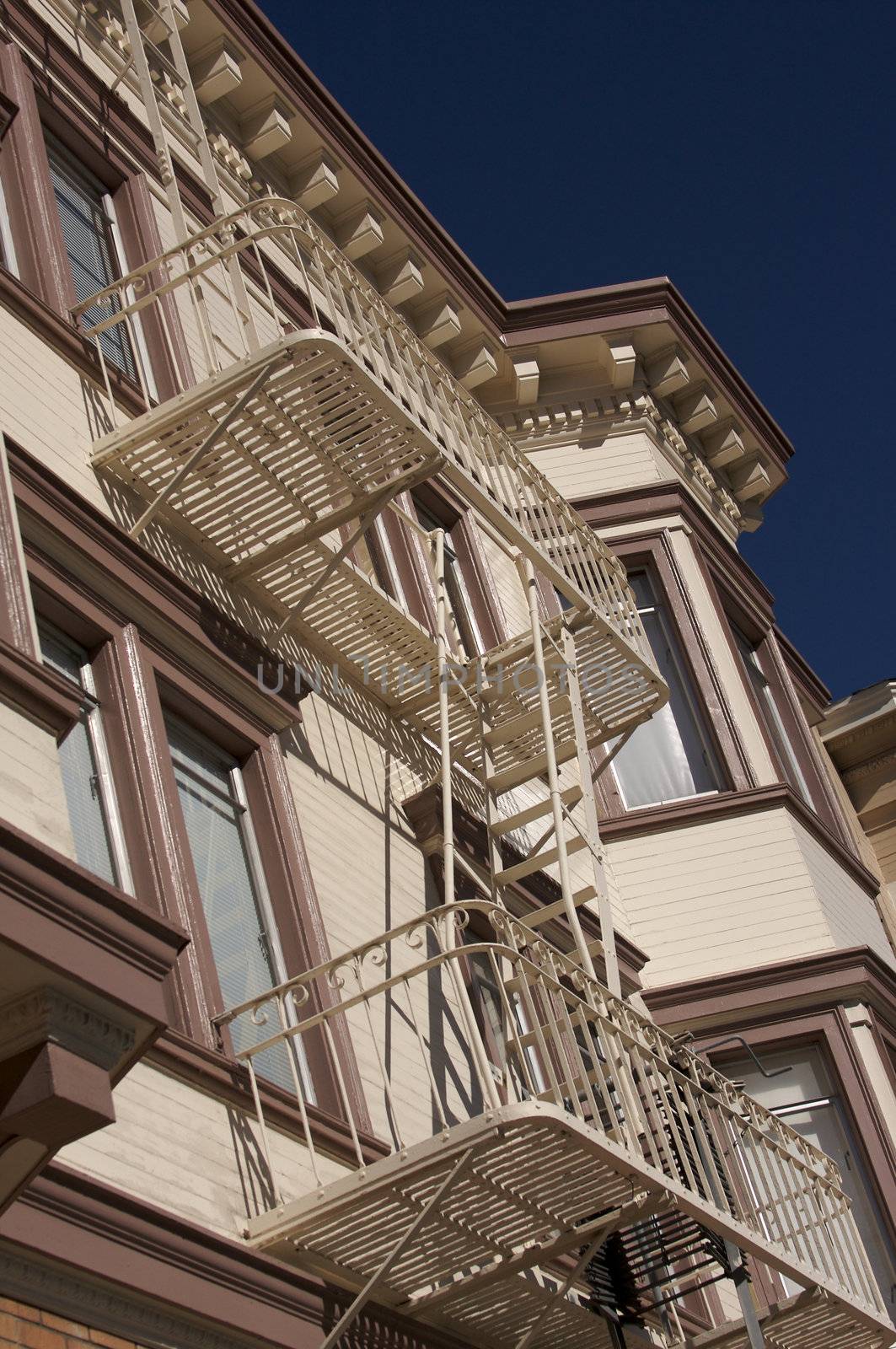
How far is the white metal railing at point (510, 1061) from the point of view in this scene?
8.77 meters

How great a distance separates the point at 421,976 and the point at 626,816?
4.76m

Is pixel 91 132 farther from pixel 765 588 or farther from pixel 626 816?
pixel 765 588

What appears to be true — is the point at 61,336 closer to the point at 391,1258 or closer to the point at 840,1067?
the point at 391,1258

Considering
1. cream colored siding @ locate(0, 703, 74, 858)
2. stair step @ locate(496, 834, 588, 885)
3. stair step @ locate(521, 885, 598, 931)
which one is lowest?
cream colored siding @ locate(0, 703, 74, 858)

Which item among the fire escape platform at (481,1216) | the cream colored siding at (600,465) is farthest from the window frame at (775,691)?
the fire escape platform at (481,1216)

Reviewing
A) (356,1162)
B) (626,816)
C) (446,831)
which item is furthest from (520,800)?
(356,1162)

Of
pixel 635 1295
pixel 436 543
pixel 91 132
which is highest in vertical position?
pixel 91 132

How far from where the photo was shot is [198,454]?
33.7ft

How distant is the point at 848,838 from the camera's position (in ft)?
59.7

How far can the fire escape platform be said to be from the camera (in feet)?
26.7

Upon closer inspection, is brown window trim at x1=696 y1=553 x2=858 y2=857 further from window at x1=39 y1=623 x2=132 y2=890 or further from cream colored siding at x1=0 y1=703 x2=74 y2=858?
cream colored siding at x1=0 y1=703 x2=74 y2=858

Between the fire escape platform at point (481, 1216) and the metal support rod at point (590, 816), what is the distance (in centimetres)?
212

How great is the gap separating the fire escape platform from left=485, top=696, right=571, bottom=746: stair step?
3.95 m

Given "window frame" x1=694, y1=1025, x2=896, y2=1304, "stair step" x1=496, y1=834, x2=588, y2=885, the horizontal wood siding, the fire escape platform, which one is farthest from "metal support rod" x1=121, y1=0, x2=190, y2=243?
the horizontal wood siding
